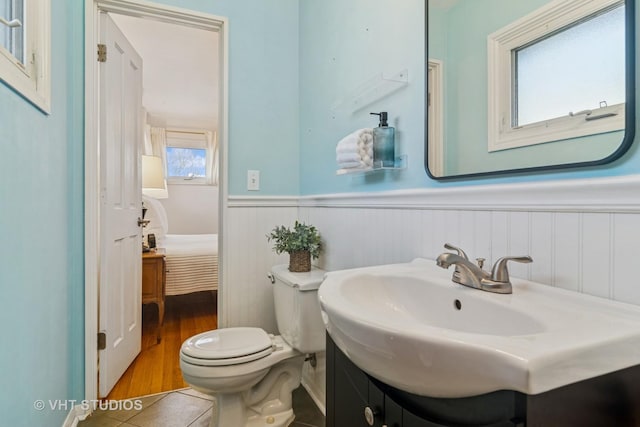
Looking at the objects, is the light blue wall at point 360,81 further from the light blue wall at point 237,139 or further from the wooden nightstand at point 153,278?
the wooden nightstand at point 153,278

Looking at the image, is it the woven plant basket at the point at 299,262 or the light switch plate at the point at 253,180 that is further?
the light switch plate at the point at 253,180

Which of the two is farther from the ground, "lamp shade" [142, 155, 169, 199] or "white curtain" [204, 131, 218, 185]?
"white curtain" [204, 131, 218, 185]

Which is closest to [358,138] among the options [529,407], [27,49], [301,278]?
[301,278]

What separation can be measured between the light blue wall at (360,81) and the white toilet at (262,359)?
1.83ft

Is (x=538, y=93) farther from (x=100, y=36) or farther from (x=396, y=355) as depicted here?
(x=100, y=36)

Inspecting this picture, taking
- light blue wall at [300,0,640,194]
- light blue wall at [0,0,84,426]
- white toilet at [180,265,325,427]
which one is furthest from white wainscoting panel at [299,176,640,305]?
light blue wall at [0,0,84,426]

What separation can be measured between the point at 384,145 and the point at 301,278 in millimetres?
700

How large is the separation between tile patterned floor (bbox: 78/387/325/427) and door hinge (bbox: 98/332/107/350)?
305mm

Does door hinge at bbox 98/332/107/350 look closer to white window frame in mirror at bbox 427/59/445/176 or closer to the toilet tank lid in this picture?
the toilet tank lid

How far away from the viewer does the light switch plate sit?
1951 mm

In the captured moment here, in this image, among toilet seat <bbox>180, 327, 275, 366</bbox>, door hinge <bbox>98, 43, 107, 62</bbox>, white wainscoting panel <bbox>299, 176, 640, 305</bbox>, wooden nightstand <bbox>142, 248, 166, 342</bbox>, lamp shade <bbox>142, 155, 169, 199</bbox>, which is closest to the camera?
white wainscoting panel <bbox>299, 176, 640, 305</bbox>

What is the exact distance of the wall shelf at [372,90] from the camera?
1.21 meters

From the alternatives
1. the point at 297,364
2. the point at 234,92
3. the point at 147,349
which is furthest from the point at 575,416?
the point at 147,349

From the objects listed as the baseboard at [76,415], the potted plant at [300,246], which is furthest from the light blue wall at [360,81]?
the baseboard at [76,415]
